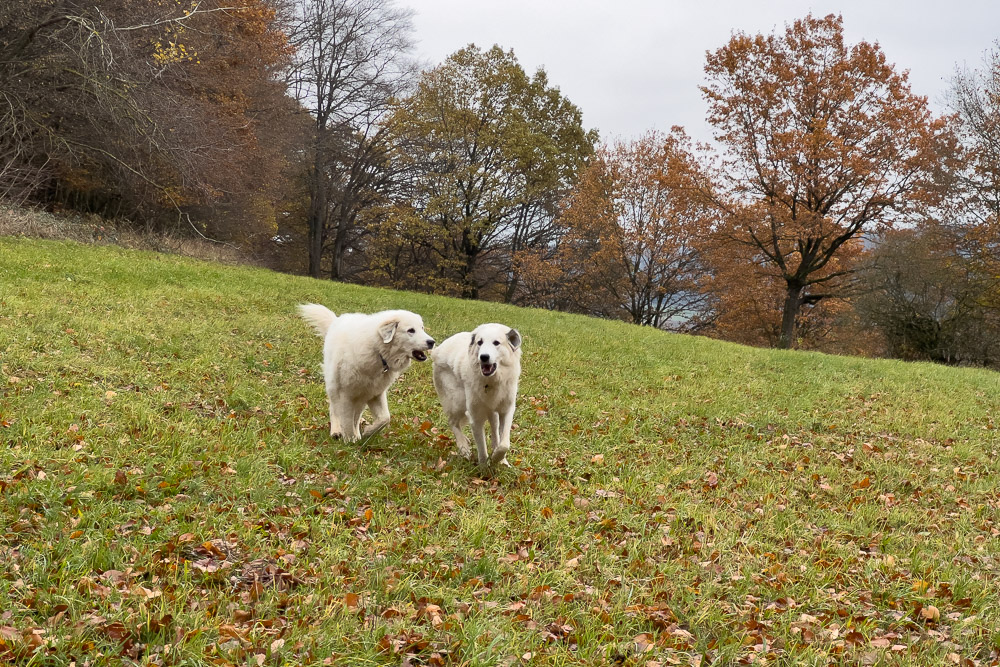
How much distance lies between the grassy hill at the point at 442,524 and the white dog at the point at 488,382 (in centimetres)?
45

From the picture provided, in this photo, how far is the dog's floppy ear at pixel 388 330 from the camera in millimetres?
6301

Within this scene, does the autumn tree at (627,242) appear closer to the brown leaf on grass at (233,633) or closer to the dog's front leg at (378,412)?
the dog's front leg at (378,412)

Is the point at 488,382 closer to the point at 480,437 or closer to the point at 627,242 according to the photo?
the point at 480,437

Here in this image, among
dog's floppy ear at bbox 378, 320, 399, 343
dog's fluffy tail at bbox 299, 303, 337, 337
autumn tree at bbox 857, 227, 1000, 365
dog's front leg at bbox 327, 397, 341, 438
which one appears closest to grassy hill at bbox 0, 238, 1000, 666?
dog's front leg at bbox 327, 397, 341, 438

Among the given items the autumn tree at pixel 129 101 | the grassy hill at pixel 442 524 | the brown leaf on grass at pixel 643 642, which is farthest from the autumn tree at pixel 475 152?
the brown leaf on grass at pixel 643 642

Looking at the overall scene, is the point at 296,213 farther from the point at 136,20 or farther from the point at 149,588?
the point at 149,588

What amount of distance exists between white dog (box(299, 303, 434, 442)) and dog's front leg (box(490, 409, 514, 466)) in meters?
1.11

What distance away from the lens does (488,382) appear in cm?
603

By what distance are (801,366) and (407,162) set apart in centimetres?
2511

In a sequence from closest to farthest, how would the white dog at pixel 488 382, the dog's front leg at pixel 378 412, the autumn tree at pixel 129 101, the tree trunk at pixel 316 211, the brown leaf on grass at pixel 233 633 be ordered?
the brown leaf on grass at pixel 233 633 < the white dog at pixel 488 382 < the dog's front leg at pixel 378 412 < the autumn tree at pixel 129 101 < the tree trunk at pixel 316 211

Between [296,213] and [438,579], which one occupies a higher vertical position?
[296,213]

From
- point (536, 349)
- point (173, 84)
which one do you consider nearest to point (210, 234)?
point (173, 84)

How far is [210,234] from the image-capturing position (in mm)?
27531

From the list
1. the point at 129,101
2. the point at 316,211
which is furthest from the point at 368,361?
the point at 316,211
